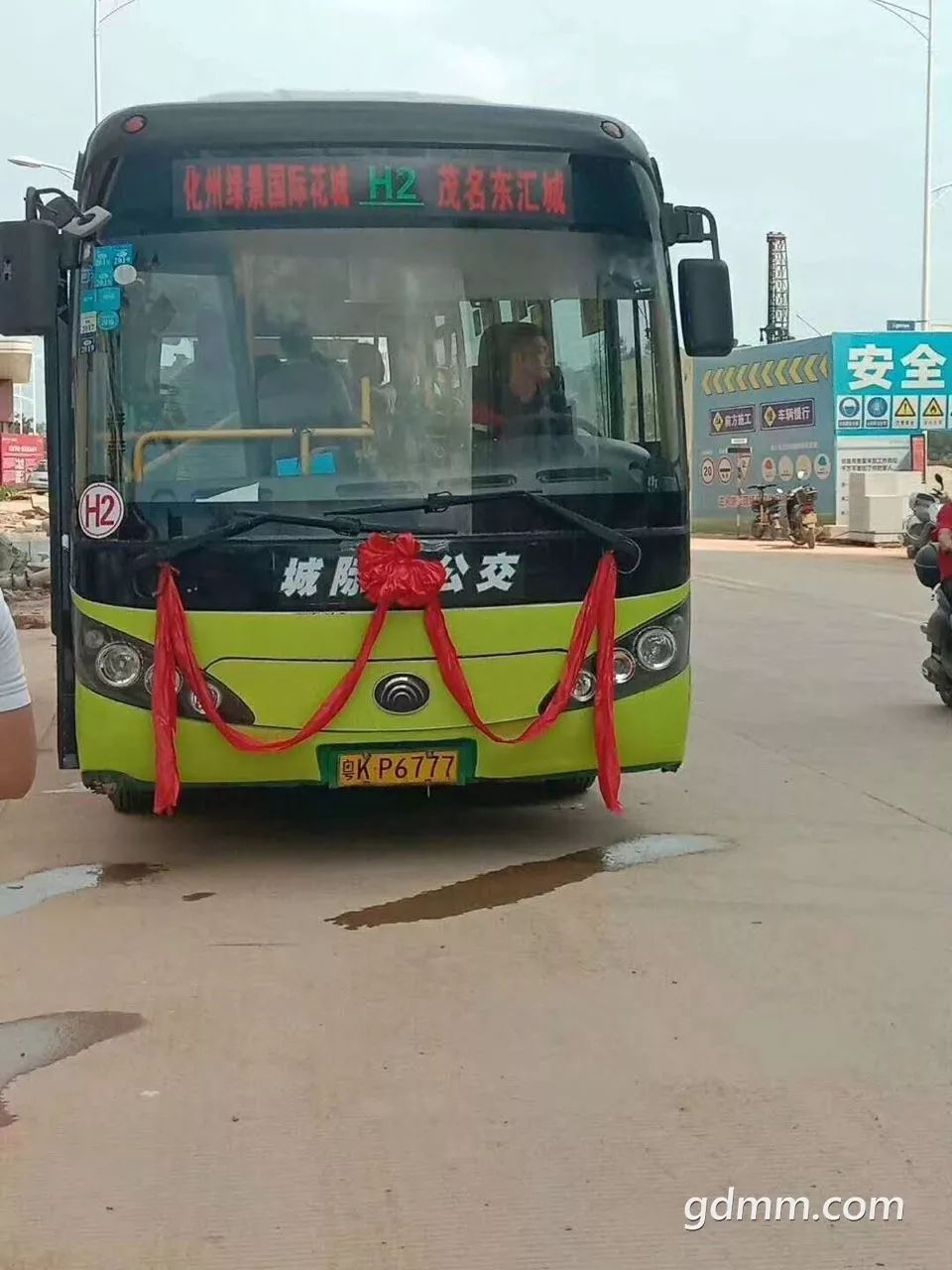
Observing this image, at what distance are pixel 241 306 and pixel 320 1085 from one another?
10.1 feet

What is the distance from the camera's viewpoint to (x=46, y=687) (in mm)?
11578

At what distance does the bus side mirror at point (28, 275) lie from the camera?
565cm

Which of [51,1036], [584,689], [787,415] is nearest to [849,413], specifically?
[787,415]

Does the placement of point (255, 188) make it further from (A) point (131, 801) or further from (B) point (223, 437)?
(A) point (131, 801)

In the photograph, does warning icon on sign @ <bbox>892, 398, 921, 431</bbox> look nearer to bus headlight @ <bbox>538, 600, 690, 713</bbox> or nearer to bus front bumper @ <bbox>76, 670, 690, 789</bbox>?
bus headlight @ <bbox>538, 600, 690, 713</bbox>

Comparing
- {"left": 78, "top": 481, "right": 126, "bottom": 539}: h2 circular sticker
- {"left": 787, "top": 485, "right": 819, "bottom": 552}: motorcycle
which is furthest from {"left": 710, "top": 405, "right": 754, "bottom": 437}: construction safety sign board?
{"left": 78, "top": 481, "right": 126, "bottom": 539}: h2 circular sticker

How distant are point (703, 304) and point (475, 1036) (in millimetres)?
3383

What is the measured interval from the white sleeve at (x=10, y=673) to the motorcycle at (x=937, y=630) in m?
7.81

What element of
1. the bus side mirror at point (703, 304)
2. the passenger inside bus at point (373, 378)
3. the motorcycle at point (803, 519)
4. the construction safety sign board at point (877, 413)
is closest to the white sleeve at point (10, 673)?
the passenger inside bus at point (373, 378)

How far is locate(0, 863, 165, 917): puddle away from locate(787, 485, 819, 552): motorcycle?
85.0ft

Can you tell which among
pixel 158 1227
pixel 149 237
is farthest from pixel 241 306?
pixel 158 1227

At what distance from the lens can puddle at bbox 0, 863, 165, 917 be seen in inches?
225

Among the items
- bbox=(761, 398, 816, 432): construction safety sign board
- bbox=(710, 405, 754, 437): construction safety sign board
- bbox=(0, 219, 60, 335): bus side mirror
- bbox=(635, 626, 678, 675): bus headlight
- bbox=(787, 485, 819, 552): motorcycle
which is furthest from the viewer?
bbox=(710, 405, 754, 437): construction safety sign board

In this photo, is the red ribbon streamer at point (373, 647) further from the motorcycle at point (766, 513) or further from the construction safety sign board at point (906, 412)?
the construction safety sign board at point (906, 412)
